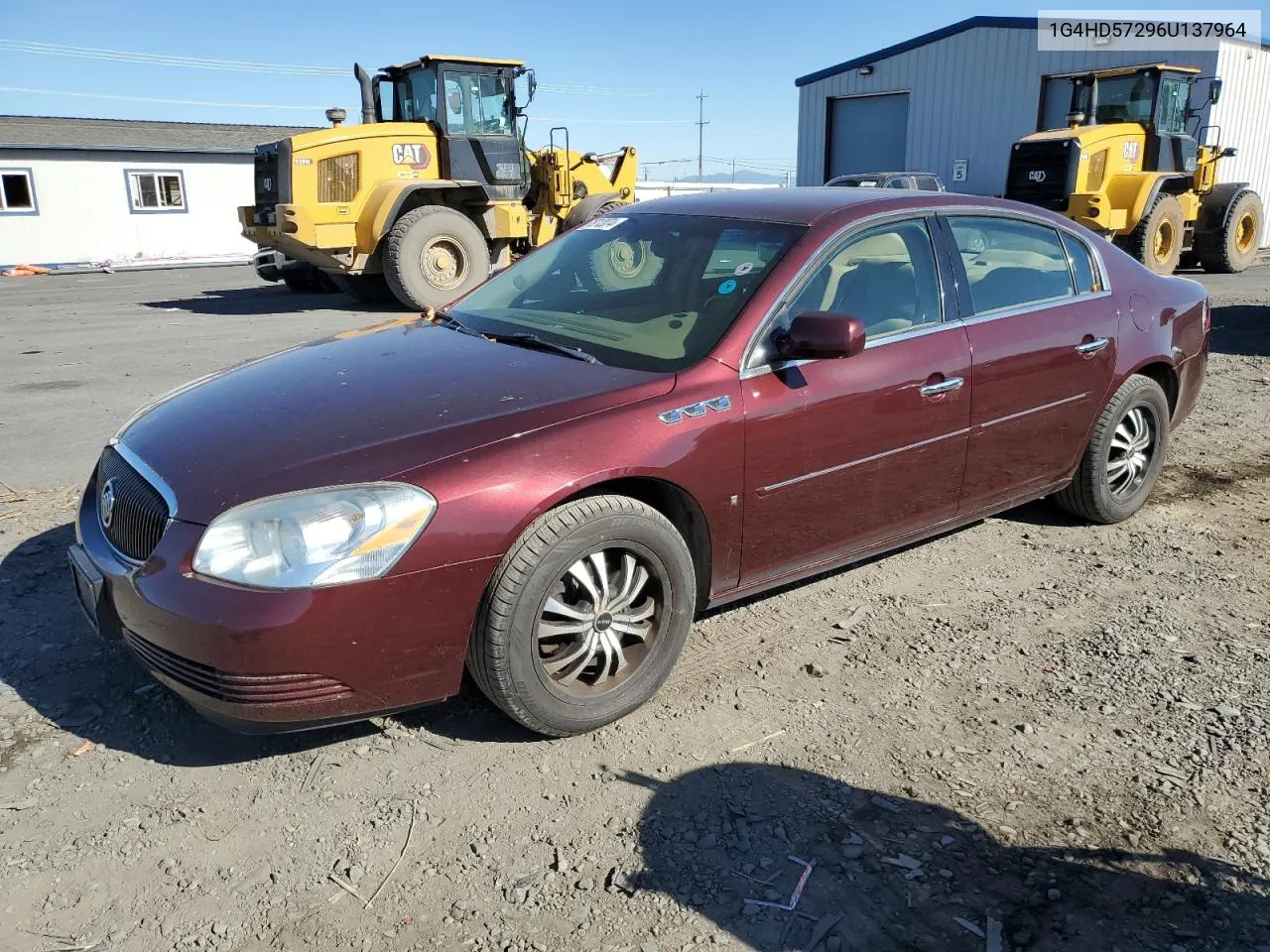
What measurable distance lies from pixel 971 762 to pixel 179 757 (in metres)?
2.36

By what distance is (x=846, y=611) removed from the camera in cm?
387

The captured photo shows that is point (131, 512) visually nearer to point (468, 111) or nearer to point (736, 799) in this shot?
point (736, 799)

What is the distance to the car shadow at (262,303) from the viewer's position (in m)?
13.8

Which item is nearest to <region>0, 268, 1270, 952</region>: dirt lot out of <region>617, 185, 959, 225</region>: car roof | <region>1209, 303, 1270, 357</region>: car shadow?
<region>617, 185, 959, 225</region>: car roof

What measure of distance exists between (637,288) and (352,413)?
4.41 ft

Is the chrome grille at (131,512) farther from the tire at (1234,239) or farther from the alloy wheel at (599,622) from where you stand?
the tire at (1234,239)

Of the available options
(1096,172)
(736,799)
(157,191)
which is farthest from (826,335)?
(157,191)

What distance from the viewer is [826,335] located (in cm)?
315

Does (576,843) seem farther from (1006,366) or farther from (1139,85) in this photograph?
(1139,85)

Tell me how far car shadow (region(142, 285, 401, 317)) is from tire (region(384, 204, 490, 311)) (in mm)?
709

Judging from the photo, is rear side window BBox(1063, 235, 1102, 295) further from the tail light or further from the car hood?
the tail light

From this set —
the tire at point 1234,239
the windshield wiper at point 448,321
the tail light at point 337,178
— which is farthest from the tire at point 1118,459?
the tire at point 1234,239

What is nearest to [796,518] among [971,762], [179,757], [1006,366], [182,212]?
[971,762]

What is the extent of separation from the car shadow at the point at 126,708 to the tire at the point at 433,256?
30.8 feet
